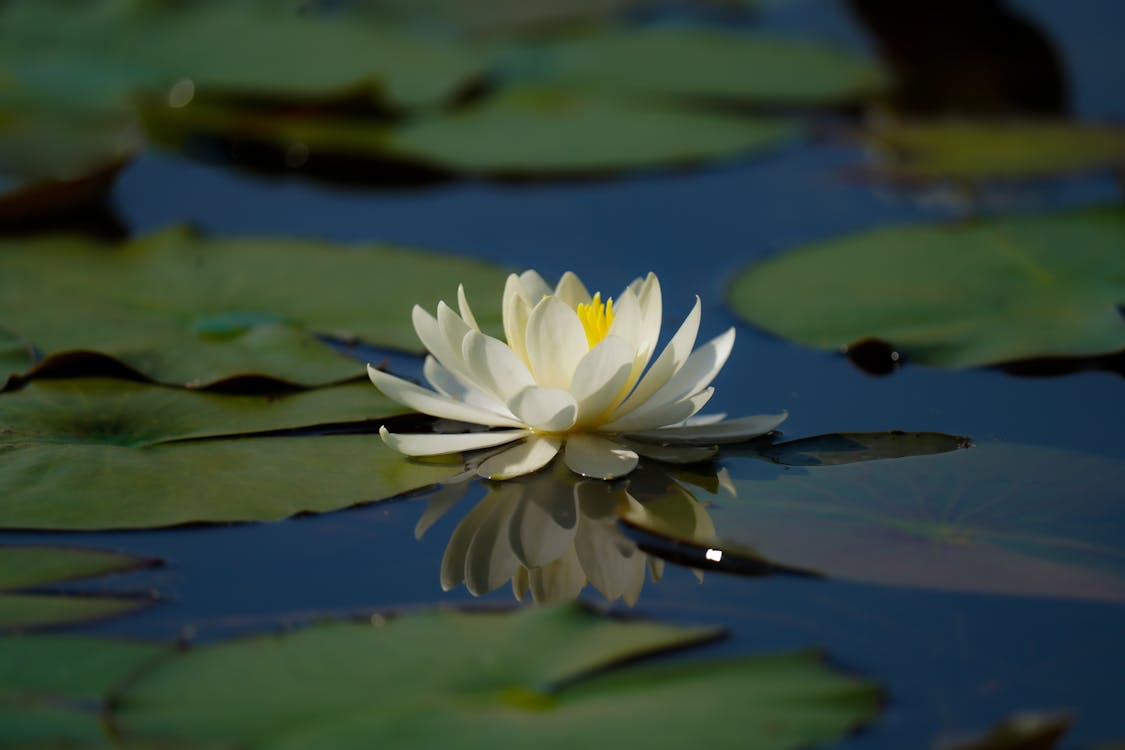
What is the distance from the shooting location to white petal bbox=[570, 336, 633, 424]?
1.86m

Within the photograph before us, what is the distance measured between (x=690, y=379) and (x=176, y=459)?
31.8 inches

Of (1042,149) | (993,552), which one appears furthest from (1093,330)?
(1042,149)

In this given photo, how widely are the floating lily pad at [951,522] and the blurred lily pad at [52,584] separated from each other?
27.8 inches

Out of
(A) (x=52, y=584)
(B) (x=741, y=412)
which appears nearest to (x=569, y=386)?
(B) (x=741, y=412)

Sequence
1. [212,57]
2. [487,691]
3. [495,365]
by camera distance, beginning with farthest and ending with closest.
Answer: [212,57] → [495,365] → [487,691]

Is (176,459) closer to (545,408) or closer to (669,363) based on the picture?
(545,408)

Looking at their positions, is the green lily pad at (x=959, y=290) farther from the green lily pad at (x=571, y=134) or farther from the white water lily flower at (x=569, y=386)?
the green lily pad at (x=571, y=134)

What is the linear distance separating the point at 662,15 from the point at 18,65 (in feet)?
8.00

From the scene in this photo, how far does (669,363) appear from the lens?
6.48 ft

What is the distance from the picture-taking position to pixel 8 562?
5.63ft

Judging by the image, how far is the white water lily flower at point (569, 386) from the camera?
191 centimetres

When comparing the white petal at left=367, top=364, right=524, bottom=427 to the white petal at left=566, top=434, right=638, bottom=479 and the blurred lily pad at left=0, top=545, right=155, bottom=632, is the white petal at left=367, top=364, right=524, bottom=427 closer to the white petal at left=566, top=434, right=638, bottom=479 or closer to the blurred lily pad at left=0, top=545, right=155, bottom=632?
the white petal at left=566, top=434, right=638, bottom=479

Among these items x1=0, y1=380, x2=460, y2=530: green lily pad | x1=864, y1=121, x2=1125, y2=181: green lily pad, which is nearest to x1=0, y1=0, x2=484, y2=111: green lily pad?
x1=864, y1=121, x2=1125, y2=181: green lily pad

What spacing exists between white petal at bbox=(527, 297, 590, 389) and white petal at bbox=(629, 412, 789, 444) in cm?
18
